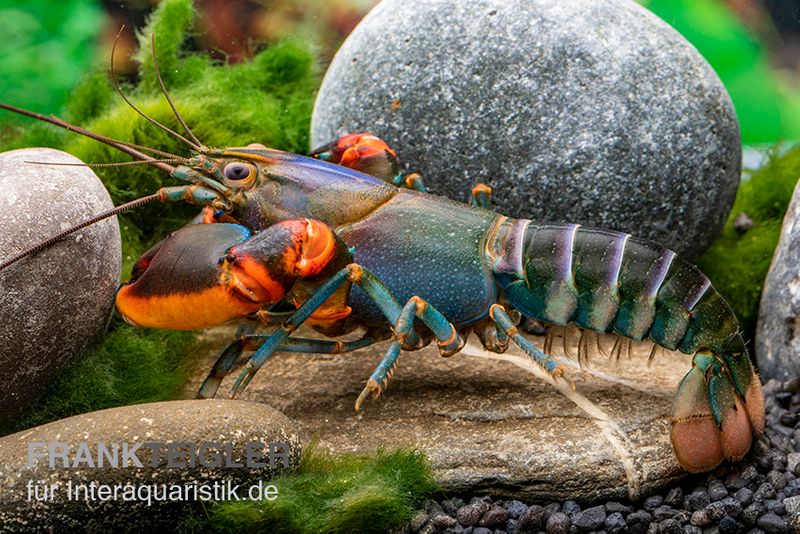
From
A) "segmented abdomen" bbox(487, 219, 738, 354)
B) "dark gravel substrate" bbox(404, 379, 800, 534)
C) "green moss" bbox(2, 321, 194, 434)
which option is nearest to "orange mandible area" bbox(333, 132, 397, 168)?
"segmented abdomen" bbox(487, 219, 738, 354)

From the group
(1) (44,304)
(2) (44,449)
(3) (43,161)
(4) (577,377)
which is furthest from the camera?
(4) (577,377)

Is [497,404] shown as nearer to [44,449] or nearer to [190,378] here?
[190,378]

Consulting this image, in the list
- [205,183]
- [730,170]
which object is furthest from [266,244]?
[730,170]

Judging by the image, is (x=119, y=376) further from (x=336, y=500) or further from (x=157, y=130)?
(x=157, y=130)

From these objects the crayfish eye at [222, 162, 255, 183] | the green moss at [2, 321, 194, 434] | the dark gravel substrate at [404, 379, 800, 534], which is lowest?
the green moss at [2, 321, 194, 434]

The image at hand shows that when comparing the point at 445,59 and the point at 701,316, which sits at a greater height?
the point at 445,59

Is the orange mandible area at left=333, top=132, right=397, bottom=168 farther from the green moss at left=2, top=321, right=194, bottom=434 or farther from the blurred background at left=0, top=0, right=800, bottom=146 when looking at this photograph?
the blurred background at left=0, top=0, right=800, bottom=146
